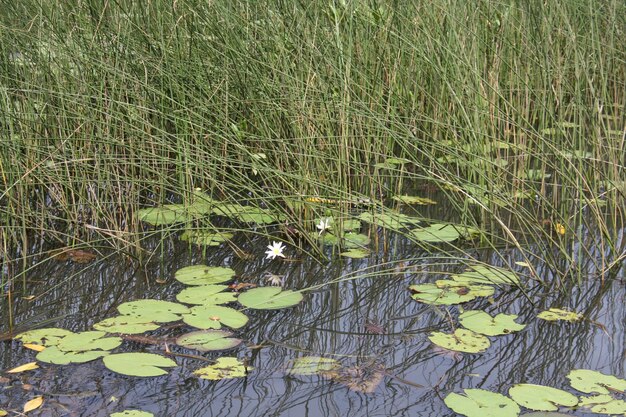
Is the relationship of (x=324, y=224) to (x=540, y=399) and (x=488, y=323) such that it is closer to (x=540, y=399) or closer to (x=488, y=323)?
(x=488, y=323)

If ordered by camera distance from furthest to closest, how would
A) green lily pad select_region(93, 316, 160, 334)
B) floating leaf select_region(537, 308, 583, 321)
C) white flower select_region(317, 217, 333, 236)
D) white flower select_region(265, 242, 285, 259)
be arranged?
white flower select_region(317, 217, 333, 236)
white flower select_region(265, 242, 285, 259)
floating leaf select_region(537, 308, 583, 321)
green lily pad select_region(93, 316, 160, 334)

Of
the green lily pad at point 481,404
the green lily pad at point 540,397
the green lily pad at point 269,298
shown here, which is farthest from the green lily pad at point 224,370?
the green lily pad at point 540,397

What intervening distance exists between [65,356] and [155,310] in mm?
326

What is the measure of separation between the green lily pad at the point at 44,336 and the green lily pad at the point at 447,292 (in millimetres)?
977

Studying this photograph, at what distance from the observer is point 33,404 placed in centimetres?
191

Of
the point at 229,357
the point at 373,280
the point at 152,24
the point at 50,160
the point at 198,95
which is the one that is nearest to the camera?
the point at 229,357

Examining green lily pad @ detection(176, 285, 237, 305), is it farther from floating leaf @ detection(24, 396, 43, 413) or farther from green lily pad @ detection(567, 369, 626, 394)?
green lily pad @ detection(567, 369, 626, 394)

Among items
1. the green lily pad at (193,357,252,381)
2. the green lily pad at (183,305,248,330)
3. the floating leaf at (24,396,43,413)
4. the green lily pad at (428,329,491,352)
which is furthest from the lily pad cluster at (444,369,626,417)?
the floating leaf at (24,396,43,413)

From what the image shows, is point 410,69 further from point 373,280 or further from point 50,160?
point 50,160

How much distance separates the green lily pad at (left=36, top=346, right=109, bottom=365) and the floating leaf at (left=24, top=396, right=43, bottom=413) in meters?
0.15

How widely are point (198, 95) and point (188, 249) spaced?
1.95 feet

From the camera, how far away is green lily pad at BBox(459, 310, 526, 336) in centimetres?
230

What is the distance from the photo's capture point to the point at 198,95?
3.17 meters

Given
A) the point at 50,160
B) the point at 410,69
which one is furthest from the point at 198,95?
the point at 410,69
